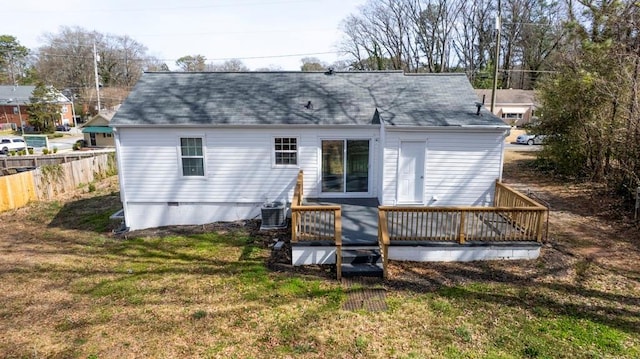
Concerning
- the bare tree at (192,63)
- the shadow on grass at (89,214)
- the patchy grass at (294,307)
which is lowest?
the shadow on grass at (89,214)

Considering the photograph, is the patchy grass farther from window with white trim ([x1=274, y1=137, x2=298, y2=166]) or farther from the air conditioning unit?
window with white trim ([x1=274, y1=137, x2=298, y2=166])

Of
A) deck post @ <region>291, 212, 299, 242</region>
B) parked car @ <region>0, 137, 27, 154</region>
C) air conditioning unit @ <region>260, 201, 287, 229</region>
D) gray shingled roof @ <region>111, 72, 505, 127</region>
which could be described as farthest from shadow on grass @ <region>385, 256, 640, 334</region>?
parked car @ <region>0, 137, 27, 154</region>

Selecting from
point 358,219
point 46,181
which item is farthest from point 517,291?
point 46,181

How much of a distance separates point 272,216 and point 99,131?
28.6 metres

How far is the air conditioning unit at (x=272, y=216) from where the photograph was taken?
Result: 10336 mm

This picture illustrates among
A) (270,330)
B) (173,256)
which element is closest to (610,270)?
(270,330)

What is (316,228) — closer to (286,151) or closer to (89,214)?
(286,151)

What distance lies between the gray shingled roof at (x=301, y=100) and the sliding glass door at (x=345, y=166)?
685 millimetres

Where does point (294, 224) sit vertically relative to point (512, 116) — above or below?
below

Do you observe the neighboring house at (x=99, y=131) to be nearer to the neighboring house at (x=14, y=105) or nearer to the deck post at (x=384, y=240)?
the neighboring house at (x=14, y=105)

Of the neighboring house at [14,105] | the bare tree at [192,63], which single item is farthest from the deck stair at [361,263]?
the bare tree at [192,63]

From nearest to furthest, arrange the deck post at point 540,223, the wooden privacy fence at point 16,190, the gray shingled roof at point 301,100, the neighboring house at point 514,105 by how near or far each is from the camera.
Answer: the deck post at point 540,223 < the gray shingled roof at point 301,100 < the wooden privacy fence at point 16,190 < the neighboring house at point 514,105

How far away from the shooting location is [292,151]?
10.9 metres

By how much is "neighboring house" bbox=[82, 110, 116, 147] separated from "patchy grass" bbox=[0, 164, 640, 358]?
1022 inches
